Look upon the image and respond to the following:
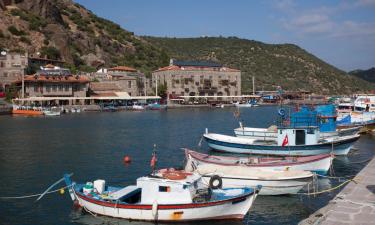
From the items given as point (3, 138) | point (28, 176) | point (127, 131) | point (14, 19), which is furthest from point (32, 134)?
point (14, 19)

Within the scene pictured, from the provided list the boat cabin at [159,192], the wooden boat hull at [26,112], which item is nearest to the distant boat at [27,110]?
the wooden boat hull at [26,112]

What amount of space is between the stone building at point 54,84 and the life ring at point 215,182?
101 metres

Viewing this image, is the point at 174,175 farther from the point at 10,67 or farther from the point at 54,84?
the point at 10,67

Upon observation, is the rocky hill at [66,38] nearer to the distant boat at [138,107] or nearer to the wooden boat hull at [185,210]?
the distant boat at [138,107]

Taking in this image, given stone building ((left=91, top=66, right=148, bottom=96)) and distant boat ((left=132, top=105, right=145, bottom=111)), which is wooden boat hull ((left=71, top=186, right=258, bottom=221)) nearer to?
distant boat ((left=132, top=105, right=145, bottom=111))

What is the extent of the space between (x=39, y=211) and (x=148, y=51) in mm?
175876

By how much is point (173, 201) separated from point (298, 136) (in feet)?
70.3

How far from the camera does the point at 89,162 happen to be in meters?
41.3

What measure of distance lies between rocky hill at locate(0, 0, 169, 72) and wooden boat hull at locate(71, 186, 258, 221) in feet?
413

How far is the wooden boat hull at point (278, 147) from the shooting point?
39.8 meters

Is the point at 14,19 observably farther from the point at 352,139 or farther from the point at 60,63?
the point at 352,139

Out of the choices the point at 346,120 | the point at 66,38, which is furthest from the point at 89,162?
the point at 66,38

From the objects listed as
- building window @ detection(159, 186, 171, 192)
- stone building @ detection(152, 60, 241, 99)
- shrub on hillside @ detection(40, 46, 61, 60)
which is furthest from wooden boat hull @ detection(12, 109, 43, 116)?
building window @ detection(159, 186, 171, 192)

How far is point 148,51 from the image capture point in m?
198
